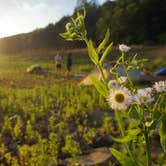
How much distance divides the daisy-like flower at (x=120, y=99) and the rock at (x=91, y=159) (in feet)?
12.6

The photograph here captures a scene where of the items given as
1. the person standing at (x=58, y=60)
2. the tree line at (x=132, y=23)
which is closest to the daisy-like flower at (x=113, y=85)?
the person standing at (x=58, y=60)

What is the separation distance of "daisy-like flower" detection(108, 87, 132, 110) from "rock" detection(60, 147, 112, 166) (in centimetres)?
384

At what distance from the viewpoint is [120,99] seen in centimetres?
184

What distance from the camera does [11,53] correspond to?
5009 cm

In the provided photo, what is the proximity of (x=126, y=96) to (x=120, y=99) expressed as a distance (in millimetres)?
35

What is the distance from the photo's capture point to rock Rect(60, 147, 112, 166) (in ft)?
18.8

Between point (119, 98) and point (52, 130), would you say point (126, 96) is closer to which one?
point (119, 98)

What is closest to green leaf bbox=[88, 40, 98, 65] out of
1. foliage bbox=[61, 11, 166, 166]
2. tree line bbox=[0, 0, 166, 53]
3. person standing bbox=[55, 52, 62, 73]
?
foliage bbox=[61, 11, 166, 166]

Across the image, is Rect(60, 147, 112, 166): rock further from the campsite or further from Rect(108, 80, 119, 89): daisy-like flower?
Rect(108, 80, 119, 89): daisy-like flower

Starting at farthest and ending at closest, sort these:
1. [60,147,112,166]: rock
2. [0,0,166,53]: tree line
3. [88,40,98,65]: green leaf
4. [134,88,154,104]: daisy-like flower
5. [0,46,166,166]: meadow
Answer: [0,0,166,53]: tree line, [0,46,166,166]: meadow, [60,147,112,166]: rock, [88,40,98,65]: green leaf, [134,88,154,104]: daisy-like flower

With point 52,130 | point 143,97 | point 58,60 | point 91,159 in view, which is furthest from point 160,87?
point 58,60

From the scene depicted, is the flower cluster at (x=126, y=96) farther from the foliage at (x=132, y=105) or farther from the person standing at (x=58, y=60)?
the person standing at (x=58, y=60)

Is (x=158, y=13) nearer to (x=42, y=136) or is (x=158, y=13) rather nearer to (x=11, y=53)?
(x=11, y=53)

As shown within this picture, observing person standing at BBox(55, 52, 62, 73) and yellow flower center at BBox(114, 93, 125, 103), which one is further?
person standing at BBox(55, 52, 62, 73)
